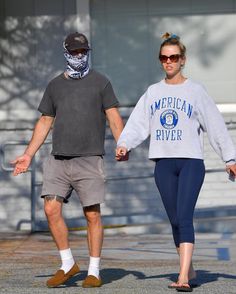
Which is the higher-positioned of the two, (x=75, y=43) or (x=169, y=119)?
(x=75, y=43)

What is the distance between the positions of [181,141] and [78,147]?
87 centimetres

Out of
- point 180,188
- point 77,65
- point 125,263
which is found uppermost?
point 77,65

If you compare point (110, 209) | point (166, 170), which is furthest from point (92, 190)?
point (110, 209)

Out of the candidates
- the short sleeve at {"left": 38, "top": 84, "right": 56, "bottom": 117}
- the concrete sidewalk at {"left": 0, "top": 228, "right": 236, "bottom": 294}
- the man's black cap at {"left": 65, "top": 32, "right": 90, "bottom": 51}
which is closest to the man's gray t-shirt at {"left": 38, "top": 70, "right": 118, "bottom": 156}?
the short sleeve at {"left": 38, "top": 84, "right": 56, "bottom": 117}

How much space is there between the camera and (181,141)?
8086 mm

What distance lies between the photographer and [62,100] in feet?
27.9

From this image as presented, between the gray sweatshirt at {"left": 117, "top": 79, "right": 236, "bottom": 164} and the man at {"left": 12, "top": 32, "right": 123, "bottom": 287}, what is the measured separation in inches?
14.1

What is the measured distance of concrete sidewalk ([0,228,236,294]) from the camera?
8508 mm

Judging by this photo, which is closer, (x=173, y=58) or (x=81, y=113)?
(x=173, y=58)

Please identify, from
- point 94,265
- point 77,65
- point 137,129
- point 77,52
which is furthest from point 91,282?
point 77,52

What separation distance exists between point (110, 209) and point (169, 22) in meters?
2.51

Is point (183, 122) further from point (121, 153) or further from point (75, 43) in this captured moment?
point (75, 43)

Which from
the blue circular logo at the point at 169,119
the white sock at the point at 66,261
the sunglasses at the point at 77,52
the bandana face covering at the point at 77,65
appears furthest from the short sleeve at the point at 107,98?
the white sock at the point at 66,261

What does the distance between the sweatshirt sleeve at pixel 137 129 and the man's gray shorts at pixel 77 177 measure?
367 millimetres
